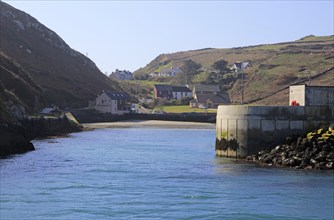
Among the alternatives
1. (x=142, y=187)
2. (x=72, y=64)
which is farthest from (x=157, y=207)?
(x=72, y=64)

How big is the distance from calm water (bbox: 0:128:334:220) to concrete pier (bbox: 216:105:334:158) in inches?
74.9

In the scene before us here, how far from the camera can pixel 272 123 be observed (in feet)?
131

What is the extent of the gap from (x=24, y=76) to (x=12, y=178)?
218 ft

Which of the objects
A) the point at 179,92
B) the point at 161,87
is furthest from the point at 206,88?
the point at 161,87

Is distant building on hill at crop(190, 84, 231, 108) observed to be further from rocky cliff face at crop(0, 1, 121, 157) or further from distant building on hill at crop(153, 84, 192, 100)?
rocky cliff face at crop(0, 1, 121, 157)

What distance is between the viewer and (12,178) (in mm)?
31922

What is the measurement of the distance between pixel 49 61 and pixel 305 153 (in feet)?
353

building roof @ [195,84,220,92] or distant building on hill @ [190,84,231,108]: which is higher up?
building roof @ [195,84,220,92]

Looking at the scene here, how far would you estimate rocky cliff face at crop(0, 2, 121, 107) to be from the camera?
118375mm

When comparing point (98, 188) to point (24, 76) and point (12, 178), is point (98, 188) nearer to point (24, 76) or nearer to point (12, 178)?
point (12, 178)

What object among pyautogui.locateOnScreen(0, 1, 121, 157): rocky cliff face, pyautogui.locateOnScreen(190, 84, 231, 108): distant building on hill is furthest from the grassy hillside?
pyautogui.locateOnScreen(0, 1, 121, 157): rocky cliff face

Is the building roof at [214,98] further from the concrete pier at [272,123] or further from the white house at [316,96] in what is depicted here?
the concrete pier at [272,123]

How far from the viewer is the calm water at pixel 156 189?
23.9 m

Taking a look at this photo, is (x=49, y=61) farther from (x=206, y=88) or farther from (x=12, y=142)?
(x=12, y=142)
